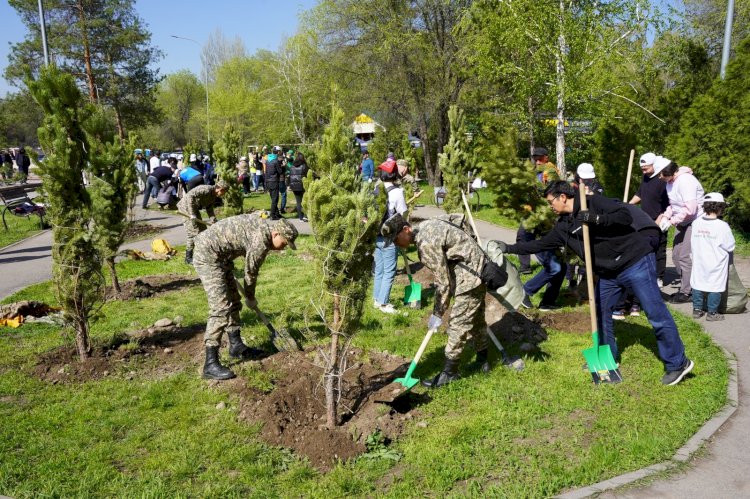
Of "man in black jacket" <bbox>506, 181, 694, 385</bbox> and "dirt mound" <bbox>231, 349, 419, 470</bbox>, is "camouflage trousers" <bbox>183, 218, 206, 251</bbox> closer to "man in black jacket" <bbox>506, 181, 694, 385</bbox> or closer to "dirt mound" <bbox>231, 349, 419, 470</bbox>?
"dirt mound" <bbox>231, 349, 419, 470</bbox>

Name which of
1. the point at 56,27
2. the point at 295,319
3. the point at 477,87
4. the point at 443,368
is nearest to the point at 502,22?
the point at 477,87

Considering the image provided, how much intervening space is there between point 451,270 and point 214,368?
2.56 m

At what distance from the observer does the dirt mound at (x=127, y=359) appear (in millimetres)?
5898

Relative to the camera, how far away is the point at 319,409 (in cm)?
500

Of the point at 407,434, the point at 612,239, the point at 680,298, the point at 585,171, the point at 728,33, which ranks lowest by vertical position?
the point at 407,434

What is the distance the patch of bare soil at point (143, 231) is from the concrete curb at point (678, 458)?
13.0 m

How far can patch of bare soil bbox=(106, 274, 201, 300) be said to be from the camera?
909cm

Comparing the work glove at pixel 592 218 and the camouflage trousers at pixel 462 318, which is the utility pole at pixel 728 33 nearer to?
the work glove at pixel 592 218

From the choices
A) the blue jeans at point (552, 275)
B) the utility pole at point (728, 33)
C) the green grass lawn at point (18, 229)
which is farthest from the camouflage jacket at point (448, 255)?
the green grass lawn at point (18, 229)

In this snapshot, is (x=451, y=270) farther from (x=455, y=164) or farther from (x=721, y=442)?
(x=455, y=164)

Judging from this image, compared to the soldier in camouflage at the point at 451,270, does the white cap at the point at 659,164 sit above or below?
above

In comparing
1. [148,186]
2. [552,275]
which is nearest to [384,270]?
[552,275]

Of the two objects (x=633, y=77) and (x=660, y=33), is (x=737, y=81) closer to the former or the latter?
(x=660, y=33)

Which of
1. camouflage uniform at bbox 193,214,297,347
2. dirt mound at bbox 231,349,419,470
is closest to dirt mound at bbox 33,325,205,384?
camouflage uniform at bbox 193,214,297,347
